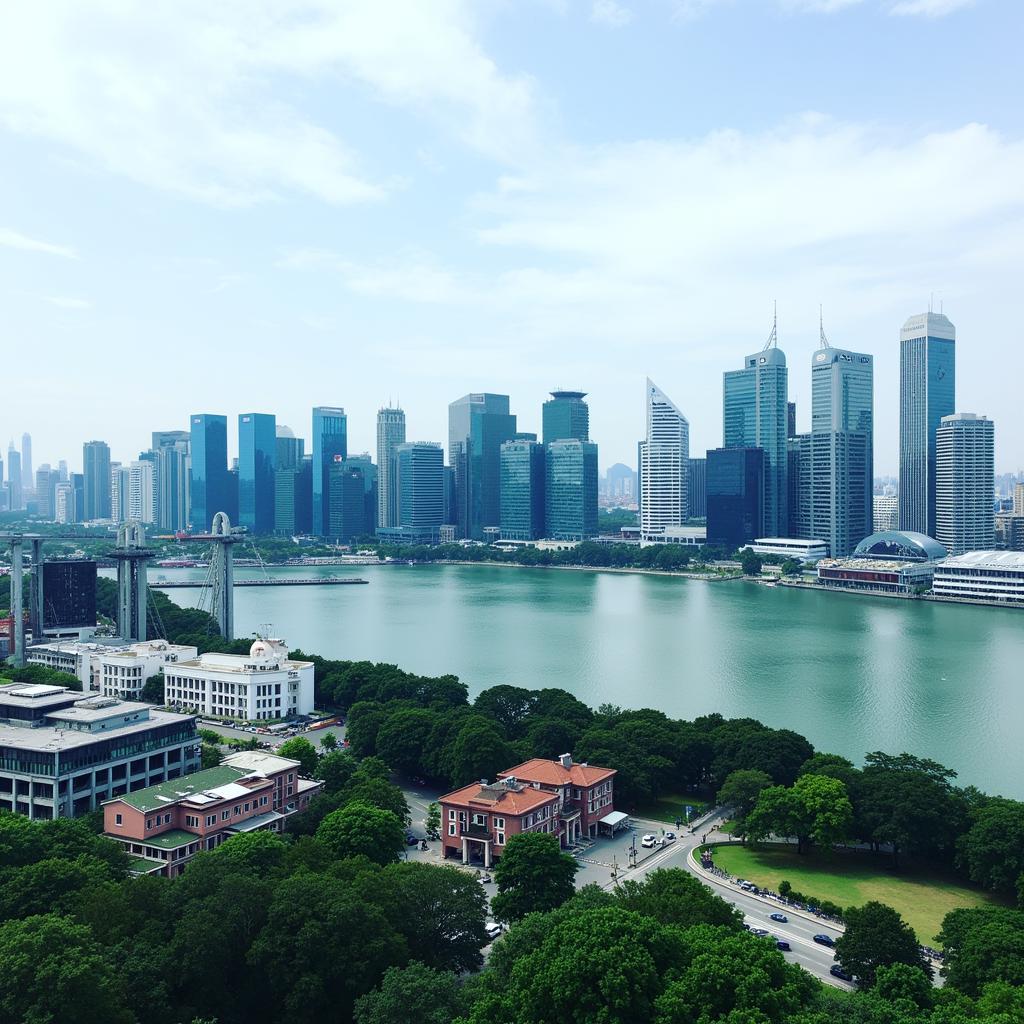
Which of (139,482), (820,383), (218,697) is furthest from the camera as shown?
(139,482)

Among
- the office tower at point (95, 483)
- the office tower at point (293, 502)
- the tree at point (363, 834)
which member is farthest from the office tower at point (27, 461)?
the tree at point (363, 834)

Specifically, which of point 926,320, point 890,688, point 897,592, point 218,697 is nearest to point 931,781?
point 890,688

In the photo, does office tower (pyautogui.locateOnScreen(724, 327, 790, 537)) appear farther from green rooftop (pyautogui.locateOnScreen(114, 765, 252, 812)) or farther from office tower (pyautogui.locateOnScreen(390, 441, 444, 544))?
green rooftop (pyautogui.locateOnScreen(114, 765, 252, 812))

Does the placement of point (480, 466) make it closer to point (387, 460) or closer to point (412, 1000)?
point (387, 460)

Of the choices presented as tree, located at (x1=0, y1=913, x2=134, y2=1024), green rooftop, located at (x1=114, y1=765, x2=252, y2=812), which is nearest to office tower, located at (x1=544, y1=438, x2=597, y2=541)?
green rooftop, located at (x1=114, y1=765, x2=252, y2=812)

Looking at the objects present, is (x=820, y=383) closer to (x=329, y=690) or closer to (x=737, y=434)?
(x=737, y=434)

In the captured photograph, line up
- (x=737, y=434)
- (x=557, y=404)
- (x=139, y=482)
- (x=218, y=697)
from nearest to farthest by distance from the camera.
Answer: (x=218, y=697) → (x=737, y=434) → (x=557, y=404) → (x=139, y=482)

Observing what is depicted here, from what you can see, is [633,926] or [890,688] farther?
[890,688]
